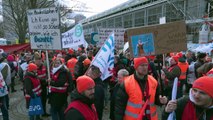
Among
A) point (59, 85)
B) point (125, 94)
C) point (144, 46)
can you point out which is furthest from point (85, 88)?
point (59, 85)

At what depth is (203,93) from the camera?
2.77m

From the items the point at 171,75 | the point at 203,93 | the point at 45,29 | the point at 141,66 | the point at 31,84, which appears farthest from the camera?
the point at 171,75

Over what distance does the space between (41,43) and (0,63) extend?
2022mm

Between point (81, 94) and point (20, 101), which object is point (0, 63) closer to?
point (20, 101)

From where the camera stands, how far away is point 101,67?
5.24 m

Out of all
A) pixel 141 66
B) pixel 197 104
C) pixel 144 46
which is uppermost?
pixel 144 46

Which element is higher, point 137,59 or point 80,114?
point 137,59

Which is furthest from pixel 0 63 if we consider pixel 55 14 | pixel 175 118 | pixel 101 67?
pixel 175 118

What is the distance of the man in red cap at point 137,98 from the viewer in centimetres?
405

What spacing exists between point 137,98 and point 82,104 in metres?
1.07

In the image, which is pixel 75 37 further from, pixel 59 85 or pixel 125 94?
pixel 125 94

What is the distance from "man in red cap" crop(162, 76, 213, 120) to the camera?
109 inches

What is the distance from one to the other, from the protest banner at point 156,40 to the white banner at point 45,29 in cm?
263

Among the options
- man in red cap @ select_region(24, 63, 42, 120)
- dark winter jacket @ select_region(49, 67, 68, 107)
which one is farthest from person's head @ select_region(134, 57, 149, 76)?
man in red cap @ select_region(24, 63, 42, 120)
